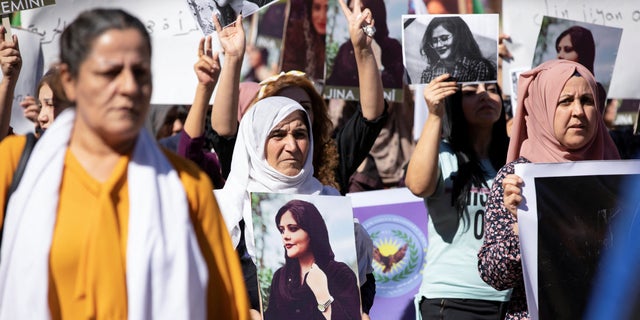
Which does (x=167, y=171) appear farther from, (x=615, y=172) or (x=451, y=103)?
(x=451, y=103)

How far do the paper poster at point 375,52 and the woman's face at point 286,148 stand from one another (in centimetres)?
163

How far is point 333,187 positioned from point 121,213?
1.97 metres

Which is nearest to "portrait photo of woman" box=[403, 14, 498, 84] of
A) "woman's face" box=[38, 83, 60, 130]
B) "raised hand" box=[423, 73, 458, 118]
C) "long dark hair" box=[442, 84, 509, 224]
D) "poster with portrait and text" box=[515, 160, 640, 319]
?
"long dark hair" box=[442, 84, 509, 224]

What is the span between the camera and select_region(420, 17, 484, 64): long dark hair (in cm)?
548

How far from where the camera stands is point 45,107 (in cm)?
487

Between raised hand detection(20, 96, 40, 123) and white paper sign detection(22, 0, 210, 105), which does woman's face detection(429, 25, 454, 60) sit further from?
raised hand detection(20, 96, 40, 123)

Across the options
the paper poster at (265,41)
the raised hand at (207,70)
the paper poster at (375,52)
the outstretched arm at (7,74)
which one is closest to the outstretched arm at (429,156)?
the raised hand at (207,70)

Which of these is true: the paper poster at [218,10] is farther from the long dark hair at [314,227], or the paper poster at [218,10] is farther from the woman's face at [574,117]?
the woman's face at [574,117]

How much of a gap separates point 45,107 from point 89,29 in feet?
6.53

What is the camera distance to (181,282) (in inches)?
117

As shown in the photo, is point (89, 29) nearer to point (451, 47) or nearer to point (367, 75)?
point (367, 75)

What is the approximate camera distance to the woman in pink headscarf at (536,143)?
420cm

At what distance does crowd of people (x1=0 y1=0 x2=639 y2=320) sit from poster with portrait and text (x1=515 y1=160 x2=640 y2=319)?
8cm

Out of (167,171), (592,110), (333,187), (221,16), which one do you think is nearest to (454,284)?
(333,187)
